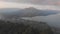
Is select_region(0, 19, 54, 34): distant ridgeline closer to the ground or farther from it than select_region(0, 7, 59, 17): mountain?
closer to the ground

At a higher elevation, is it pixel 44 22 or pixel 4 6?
pixel 4 6

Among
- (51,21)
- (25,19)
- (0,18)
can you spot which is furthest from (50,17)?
(0,18)

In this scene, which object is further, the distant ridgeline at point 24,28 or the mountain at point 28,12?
the mountain at point 28,12

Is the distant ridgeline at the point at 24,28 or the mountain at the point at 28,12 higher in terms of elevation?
the mountain at the point at 28,12

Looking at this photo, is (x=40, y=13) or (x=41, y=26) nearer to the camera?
(x=41, y=26)

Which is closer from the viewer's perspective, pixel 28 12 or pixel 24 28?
pixel 24 28

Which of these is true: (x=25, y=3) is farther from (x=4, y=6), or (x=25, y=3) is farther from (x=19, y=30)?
(x=19, y=30)

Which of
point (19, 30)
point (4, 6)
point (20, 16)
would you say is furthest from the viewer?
point (4, 6)

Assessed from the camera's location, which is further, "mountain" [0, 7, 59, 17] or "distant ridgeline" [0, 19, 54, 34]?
"mountain" [0, 7, 59, 17]
